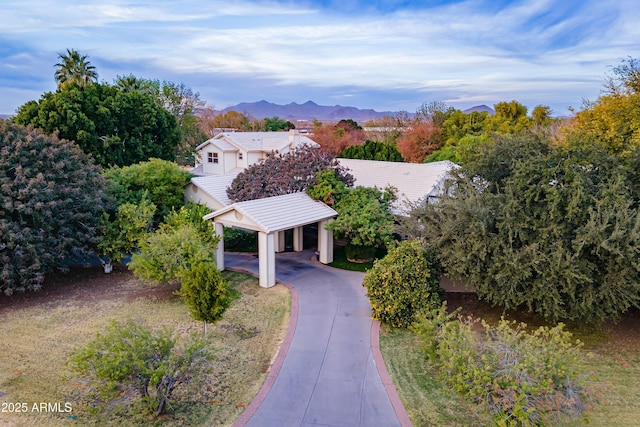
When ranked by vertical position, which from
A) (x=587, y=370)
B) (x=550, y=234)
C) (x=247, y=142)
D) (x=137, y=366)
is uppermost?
(x=247, y=142)

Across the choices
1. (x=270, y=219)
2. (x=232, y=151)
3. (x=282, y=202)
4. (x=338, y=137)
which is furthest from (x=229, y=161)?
(x=270, y=219)

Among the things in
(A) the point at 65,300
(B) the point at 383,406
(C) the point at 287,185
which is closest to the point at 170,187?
(C) the point at 287,185

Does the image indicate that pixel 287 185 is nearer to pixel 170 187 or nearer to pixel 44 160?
pixel 170 187

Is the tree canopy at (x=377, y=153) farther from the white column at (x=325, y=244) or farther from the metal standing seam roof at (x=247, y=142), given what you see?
the white column at (x=325, y=244)

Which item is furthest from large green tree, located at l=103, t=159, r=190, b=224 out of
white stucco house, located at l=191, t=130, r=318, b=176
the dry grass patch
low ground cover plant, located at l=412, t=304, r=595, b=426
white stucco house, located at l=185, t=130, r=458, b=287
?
low ground cover plant, located at l=412, t=304, r=595, b=426

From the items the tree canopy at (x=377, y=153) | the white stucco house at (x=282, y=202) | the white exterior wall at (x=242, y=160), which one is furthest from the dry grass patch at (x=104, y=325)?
the white exterior wall at (x=242, y=160)

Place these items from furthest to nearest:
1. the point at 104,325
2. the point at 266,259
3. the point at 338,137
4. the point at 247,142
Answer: the point at 338,137 < the point at 247,142 < the point at 266,259 < the point at 104,325

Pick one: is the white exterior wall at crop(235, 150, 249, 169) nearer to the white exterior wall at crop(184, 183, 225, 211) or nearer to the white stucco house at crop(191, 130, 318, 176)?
the white stucco house at crop(191, 130, 318, 176)

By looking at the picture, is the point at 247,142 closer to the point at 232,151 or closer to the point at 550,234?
the point at 232,151
